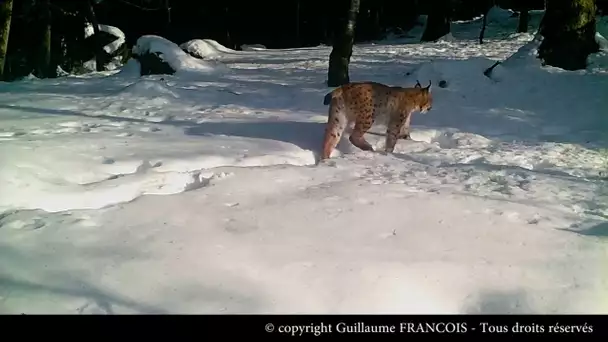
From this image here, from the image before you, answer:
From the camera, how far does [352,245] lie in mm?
3795

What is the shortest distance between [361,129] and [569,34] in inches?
205

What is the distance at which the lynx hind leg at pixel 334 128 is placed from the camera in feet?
21.2

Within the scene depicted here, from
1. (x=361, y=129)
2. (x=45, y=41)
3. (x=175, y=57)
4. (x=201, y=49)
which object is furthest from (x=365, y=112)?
(x=45, y=41)

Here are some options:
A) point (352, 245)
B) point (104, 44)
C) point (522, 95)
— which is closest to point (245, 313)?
A: point (352, 245)

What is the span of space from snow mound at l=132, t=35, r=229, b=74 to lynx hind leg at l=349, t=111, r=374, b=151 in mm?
6506

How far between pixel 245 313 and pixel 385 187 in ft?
8.12

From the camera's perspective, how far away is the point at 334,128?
21.5 ft

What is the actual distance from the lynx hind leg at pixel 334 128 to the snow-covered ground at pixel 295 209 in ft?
0.49

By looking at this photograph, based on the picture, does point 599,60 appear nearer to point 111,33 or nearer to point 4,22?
point 4,22

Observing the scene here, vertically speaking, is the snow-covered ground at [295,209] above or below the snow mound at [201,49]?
below

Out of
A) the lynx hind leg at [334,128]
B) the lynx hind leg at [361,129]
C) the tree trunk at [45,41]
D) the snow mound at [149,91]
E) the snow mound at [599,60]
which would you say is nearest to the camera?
the lynx hind leg at [334,128]
